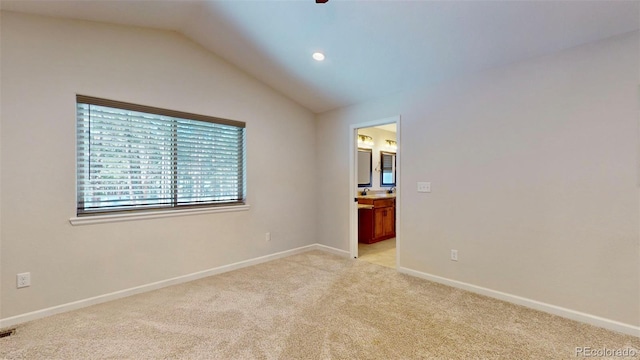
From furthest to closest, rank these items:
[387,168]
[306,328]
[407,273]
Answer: [387,168], [407,273], [306,328]

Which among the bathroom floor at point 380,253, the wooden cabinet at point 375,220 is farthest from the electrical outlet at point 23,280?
the wooden cabinet at point 375,220

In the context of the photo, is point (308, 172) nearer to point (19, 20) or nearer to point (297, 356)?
point (297, 356)

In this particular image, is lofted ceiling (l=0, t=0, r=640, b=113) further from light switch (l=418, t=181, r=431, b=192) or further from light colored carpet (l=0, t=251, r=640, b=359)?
light colored carpet (l=0, t=251, r=640, b=359)

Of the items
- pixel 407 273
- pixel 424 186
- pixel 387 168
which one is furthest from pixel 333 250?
pixel 387 168

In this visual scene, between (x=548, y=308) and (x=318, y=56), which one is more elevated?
(x=318, y=56)

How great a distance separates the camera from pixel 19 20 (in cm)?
232

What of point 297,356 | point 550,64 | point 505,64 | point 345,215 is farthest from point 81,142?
point 550,64

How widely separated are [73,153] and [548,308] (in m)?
4.48

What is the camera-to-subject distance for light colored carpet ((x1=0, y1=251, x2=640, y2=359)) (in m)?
1.93

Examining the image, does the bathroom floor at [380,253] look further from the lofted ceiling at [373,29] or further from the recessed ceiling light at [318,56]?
the recessed ceiling light at [318,56]

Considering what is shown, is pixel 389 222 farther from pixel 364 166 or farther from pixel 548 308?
pixel 548 308

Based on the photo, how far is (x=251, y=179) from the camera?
12.7 ft

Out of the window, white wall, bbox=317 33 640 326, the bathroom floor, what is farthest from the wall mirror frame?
the window

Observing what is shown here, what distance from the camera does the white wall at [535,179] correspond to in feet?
7.14
